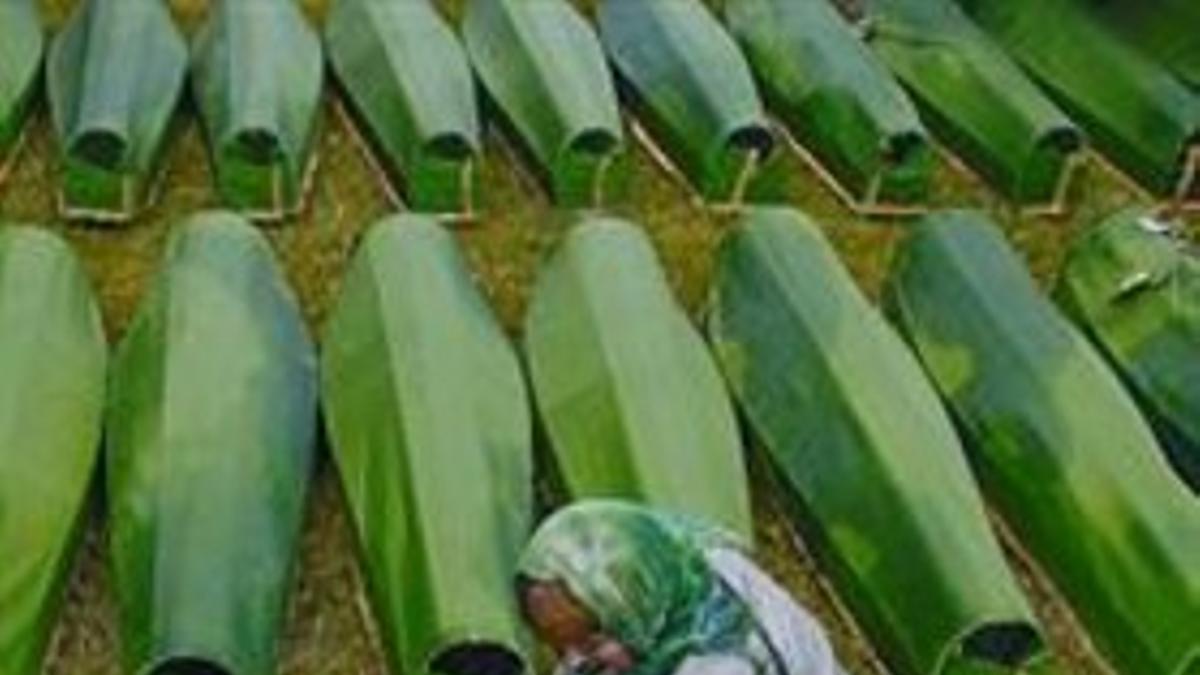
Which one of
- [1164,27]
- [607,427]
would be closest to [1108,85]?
[1164,27]

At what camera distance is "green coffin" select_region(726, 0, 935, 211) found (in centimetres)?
869

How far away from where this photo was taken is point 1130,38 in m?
9.52

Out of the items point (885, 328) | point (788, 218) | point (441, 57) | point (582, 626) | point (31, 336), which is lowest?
point (582, 626)

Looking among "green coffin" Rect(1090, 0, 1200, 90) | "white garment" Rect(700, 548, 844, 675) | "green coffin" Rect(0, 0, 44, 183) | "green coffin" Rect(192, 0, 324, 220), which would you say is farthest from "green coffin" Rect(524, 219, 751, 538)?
"green coffin" Rect(1090, 0, 1200, 90)

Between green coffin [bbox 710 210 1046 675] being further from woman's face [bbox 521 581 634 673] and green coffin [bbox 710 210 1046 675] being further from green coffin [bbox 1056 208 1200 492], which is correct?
woman's face [bbox 521 581 634 673]

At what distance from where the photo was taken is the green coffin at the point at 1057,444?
6.48m

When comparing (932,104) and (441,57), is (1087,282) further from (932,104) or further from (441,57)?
(441,57)

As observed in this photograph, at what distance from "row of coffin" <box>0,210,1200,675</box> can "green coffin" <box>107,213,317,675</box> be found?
Result: 0.01m

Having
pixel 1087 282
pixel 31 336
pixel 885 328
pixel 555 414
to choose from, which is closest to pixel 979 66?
pixel 1087 282

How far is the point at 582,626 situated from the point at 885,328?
2.81 meters

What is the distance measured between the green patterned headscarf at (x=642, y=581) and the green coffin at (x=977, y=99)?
422cm

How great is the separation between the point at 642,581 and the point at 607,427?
2.14 m

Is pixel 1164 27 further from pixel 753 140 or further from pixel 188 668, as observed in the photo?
pixel 188 668

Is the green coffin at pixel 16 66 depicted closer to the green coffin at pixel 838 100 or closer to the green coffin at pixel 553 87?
the green coffin at pixel 553 87
